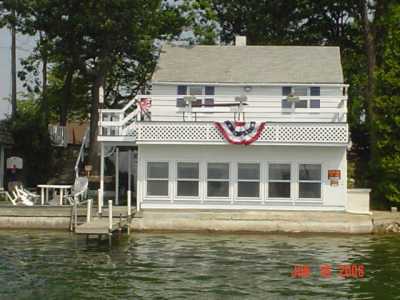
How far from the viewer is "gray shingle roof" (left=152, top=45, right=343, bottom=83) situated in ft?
106

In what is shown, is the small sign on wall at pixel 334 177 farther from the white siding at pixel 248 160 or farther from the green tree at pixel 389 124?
the green tree at pixel 389 124

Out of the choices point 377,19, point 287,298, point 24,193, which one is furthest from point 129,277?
point 377,19

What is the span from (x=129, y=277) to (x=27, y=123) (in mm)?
25566

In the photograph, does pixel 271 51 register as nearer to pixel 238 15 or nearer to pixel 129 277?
pixel 238 15

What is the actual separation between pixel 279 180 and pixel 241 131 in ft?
8.26

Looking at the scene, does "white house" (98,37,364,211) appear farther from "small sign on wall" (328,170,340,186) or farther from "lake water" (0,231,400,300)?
"lake water" (0,231,400,300)

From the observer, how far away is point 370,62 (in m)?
39.2

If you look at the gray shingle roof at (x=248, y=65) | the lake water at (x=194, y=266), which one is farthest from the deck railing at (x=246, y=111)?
the lake water at (x=194, y=266)

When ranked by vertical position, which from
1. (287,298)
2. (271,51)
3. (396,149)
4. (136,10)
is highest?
(136,10)

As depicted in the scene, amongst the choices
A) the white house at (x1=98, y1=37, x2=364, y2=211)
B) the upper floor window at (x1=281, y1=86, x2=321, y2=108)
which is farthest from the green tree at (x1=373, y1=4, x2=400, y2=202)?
the upper floor window at (x1=281, y1=86, x2=321, y2=108)

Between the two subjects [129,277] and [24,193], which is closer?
[129,277]

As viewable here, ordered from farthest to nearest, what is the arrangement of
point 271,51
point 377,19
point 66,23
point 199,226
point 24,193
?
point 377,19 < point 66,23 < point 271,51 < point 24,193 < point 199,226

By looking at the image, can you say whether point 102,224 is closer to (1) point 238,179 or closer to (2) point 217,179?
(2) point 217,179

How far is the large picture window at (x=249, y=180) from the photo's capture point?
29656 mm
